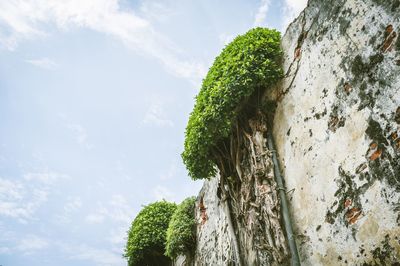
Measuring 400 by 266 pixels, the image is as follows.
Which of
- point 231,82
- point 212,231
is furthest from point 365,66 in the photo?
point 212,231

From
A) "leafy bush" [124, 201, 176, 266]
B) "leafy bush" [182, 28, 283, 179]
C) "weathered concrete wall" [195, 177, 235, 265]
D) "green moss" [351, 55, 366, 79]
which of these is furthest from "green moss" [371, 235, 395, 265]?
"leafy bush" [124, 201, 176, 266]

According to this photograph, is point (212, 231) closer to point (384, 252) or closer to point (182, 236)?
point (182, 236)

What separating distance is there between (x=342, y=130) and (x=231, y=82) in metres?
2.07

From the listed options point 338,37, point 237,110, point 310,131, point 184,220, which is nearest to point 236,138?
point 237,110

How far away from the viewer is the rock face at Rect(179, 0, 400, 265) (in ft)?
9.87

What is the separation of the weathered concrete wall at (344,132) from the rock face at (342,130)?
0.01m

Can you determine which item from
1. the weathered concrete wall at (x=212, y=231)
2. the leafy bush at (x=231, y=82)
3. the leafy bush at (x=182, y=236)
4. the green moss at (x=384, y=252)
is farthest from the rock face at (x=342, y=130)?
the leafy bush at (x=182, y=236)

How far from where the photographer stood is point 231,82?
515cm

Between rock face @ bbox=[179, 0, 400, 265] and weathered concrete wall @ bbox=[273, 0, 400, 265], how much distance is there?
0.04 feet

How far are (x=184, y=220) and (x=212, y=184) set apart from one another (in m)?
1.58

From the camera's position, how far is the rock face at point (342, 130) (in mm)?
3008

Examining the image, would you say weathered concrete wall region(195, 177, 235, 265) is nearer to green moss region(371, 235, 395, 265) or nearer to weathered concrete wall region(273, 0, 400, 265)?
weathered concrete wall region(273, 0, 400, 265)

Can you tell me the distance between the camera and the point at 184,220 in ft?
29.9

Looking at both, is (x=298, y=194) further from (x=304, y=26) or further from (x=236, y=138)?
(x=304, y=26)
